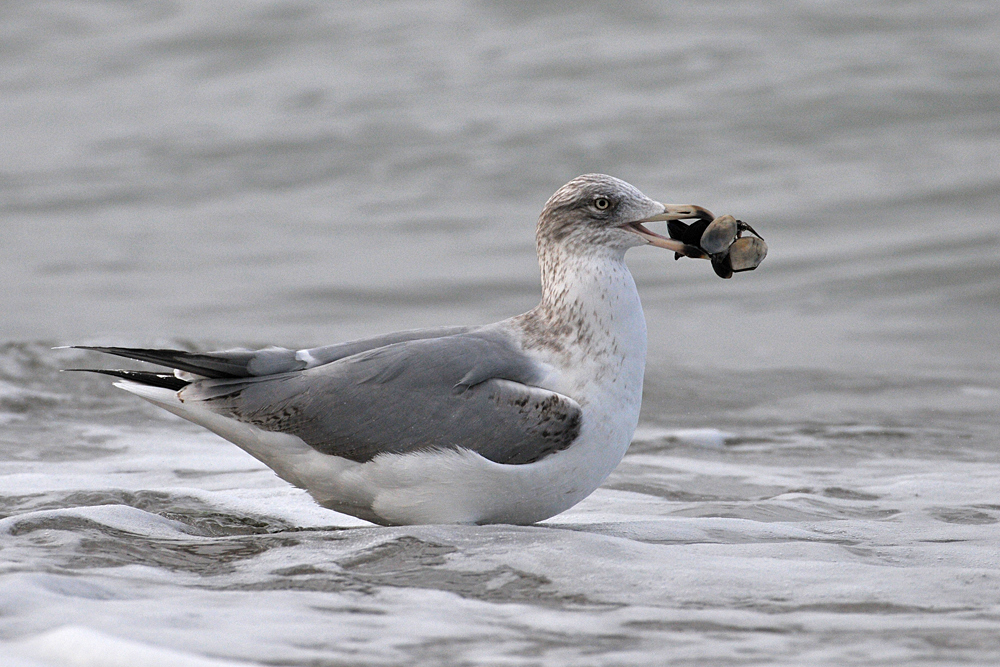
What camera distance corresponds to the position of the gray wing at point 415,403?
14.6ft

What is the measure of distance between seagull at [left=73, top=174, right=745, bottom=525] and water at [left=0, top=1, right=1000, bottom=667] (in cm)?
26

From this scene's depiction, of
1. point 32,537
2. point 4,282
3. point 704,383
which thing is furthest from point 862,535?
point 4,282

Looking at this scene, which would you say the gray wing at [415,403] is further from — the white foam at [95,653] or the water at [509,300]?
the white foam at [95,653]

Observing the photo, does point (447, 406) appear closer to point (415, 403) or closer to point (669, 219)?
point (415, 403)

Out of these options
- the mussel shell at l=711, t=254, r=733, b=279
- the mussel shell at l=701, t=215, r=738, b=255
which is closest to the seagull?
the mussel shell at l=701, t=215, r=738, b=255

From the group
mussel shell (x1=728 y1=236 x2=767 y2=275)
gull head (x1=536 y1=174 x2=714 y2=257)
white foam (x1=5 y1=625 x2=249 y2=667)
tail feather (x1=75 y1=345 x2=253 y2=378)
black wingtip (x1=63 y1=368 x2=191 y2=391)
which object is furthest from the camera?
mussel shell (x1=728 y1=236 x2=767 y2=275)

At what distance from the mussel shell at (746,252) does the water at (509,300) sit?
100 cm

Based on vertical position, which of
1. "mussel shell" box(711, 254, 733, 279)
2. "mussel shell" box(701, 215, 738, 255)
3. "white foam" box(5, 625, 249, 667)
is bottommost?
"white foam" box(5, 625, 249, 667)

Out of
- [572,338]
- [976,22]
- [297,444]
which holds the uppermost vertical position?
[976,22]

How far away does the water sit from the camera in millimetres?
3461

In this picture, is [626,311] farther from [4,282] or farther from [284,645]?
[4,282]

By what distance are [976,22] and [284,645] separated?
51.1 feet

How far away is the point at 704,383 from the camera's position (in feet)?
29.0

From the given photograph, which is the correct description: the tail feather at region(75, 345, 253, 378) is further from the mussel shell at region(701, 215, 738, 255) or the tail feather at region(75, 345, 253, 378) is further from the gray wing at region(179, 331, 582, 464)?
the mussel shell at region(701, 215, 738, 255)
